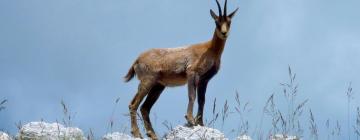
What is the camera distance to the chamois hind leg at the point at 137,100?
11.9 m

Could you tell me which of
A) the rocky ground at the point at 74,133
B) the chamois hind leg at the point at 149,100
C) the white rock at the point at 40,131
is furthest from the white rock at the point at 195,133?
the chamois hind leg at the point at 149,100

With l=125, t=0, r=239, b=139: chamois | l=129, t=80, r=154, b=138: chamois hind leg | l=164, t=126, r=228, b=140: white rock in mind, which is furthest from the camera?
l=129, t=80, r=154, b=138: chamois hind leg

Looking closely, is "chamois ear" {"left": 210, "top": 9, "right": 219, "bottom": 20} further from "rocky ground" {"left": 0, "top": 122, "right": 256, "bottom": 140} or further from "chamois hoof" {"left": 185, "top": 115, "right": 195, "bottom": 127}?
"rocky ground" {"left": 0, "top": 122, "right": 256, "bottom": 140}

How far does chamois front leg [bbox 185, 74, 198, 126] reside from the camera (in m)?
10.8

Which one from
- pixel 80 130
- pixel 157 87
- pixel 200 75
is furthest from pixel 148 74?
pixel 80 130

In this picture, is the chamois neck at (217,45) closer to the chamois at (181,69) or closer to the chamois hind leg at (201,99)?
the chamois at (181,69)

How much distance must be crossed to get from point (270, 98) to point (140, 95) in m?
4.80

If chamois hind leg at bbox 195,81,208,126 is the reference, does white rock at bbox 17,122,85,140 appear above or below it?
below

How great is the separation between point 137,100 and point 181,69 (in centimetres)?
114

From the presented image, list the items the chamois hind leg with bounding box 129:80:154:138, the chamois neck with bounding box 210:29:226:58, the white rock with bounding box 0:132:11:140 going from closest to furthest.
Answer: 1. the white rock with bounding box 0:132:11:140
2. the chamois neck with bounding box 210:29:226:58
3. the chamois hind leg with bounding box 129:80:154:138

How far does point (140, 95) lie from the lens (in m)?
12.1

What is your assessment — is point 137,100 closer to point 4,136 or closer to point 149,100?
point 149,100

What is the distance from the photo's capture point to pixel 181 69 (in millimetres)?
11617

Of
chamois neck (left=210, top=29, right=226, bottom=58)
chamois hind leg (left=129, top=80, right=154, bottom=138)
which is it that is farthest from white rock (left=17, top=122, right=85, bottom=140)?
chamois neck (left=210, top=29, right=226, bottom=58)
